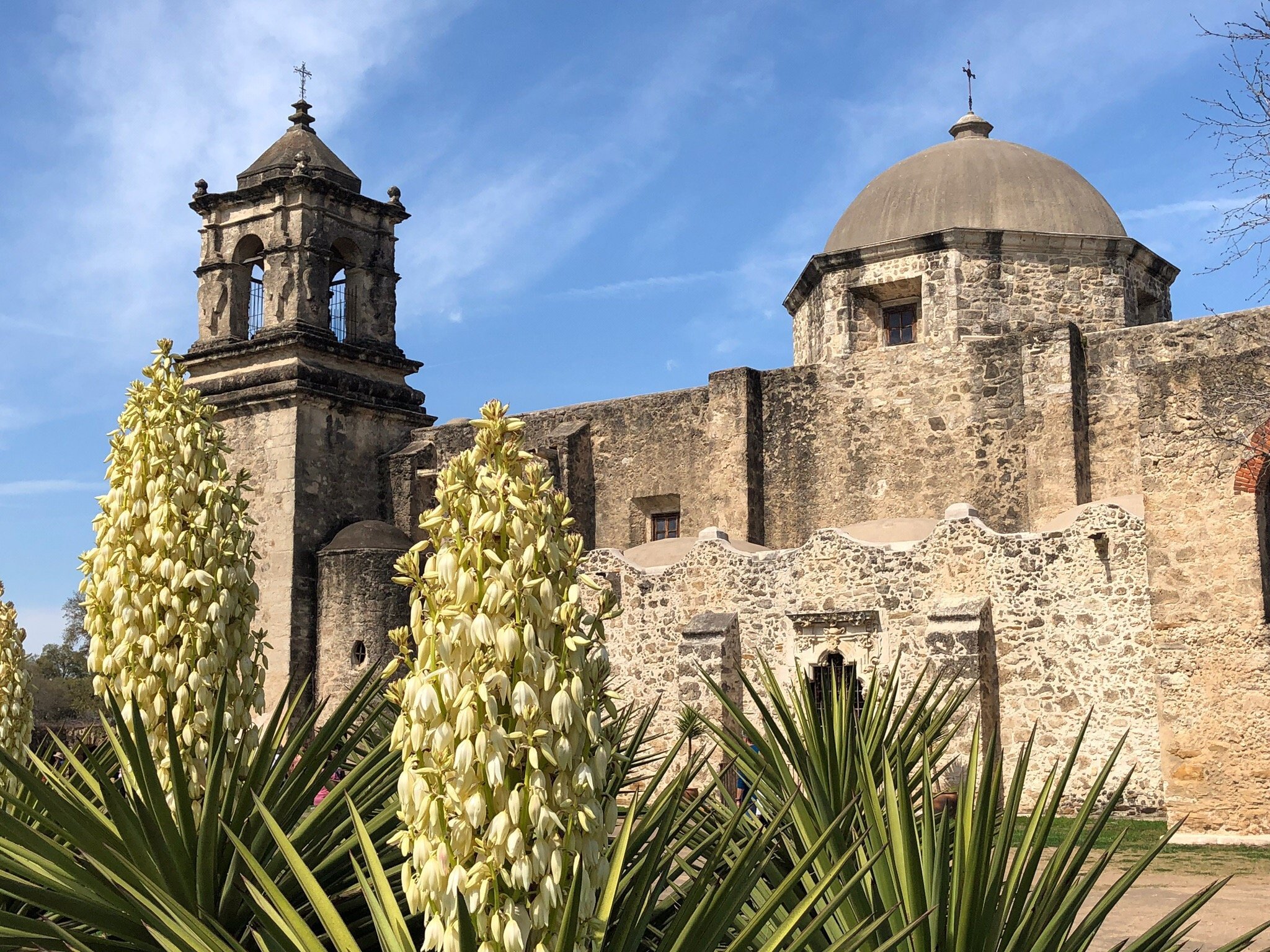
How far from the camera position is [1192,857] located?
9.73m

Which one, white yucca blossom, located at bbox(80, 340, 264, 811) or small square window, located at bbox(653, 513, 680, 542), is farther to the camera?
small square window, located at bbox(653, 513, 680, 542)

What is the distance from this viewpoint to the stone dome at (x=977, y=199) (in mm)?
19141

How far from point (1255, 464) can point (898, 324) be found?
30.7ft

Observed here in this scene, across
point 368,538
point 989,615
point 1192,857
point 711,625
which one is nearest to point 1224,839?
point 1192,857

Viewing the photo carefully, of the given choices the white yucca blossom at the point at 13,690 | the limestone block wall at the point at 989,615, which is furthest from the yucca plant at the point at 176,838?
the limestone block wall at the point at 989,615

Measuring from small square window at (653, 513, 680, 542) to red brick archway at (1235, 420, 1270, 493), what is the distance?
10.2 metres

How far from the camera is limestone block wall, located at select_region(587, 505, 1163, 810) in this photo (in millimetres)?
12789

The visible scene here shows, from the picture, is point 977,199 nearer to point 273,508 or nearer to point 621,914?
point 273,508

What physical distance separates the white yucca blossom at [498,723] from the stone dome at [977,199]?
56.1 feet

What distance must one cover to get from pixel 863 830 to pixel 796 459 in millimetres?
14507

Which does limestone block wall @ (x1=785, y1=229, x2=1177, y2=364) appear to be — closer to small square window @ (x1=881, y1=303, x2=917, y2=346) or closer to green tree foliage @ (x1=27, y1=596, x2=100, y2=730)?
small square window @ (x1=881, y1=303, x2=917, y2=346)

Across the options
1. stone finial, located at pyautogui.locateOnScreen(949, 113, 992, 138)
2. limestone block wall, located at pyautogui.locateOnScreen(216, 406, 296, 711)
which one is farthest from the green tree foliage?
stone finial, located at pyautogui.locateOnScreen(949, 113, 992, 138)

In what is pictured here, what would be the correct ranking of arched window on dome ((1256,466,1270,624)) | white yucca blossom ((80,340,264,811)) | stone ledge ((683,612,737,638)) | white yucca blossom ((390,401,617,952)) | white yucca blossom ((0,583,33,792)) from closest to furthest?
1. white yucca blossom ((390,401,617,952))
2. white yucca blossom ((80,340,264,811))
3. white yucca blossom ((0,583,33,792))
4. arched window on dome ((1256,466,1270,624))
5. stone ledge ((683,612,737,638))

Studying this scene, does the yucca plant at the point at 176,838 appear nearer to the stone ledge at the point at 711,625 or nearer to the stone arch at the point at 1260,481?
the stone arch at the point at 1260,481
